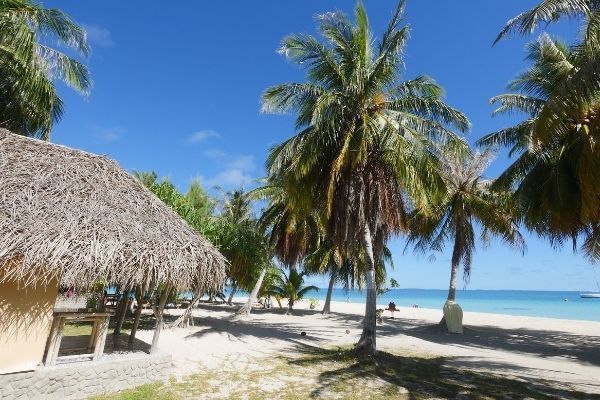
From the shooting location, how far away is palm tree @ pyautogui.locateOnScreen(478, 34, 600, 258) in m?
11.4

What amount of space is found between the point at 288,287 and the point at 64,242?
62.9ft

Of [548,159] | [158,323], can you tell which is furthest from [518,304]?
[158,323]

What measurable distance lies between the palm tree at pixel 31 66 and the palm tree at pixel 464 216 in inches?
570

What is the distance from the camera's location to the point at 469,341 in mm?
15172

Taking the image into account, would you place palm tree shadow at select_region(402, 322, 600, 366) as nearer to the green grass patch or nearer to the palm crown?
the green grass patch

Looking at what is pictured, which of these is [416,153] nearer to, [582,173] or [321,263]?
[582,173]

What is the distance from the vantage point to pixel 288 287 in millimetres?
24359

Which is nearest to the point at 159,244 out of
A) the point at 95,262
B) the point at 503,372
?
the point at 95,262

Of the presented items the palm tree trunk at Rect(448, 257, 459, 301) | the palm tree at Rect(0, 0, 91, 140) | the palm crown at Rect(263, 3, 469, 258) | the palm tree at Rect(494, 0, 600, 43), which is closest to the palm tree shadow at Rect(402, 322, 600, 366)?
the palm tree trunk at Rect(448, 257, 459, 301)

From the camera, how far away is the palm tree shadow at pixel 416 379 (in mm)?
7609

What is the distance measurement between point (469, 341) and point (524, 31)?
1232cm

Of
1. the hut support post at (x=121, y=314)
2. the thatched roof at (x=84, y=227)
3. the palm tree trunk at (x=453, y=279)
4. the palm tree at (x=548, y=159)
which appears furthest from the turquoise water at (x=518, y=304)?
the thatched roof at (x=84, y=227)

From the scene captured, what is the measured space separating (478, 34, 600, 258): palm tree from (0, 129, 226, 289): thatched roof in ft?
31.7

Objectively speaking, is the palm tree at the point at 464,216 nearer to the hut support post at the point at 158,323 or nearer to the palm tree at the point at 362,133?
the palm tree at the point at 362,133
